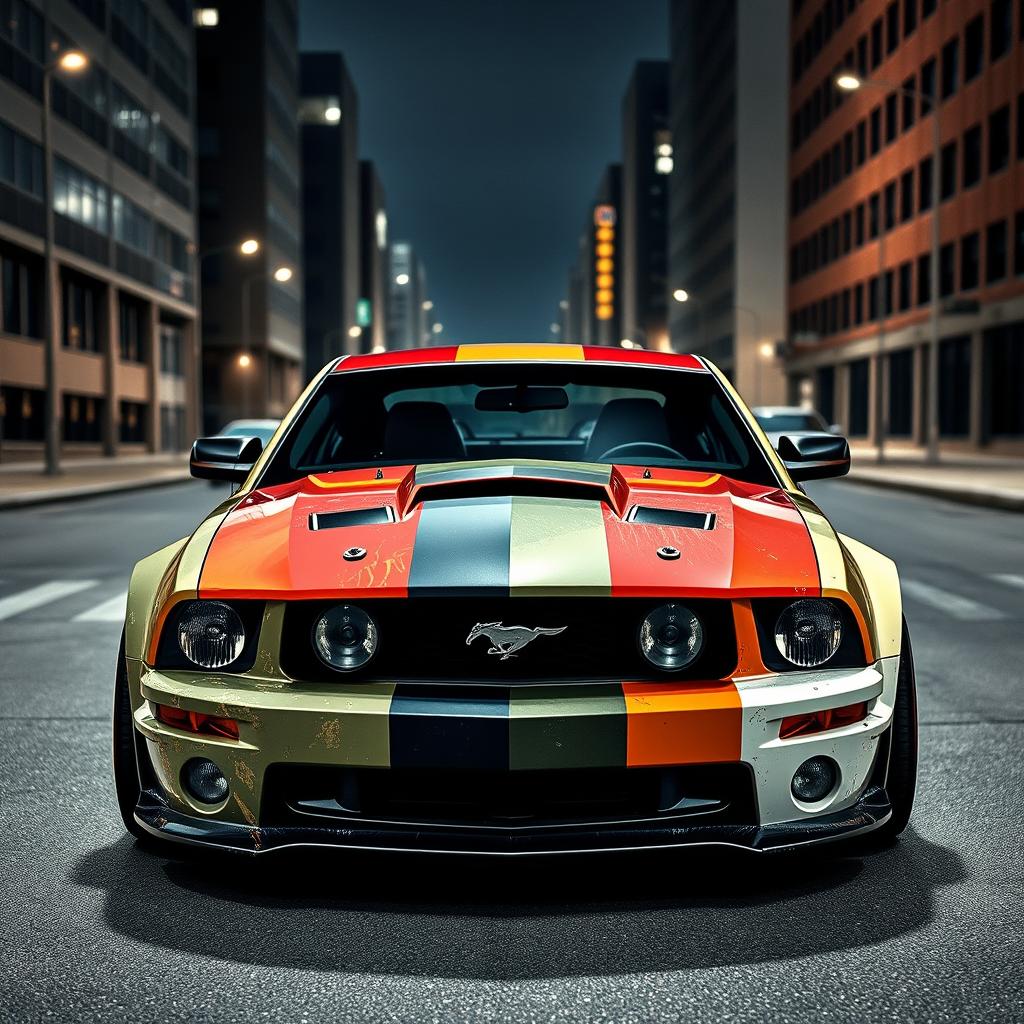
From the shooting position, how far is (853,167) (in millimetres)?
61656

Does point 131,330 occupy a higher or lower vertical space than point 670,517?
higher

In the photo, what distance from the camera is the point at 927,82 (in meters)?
50.9

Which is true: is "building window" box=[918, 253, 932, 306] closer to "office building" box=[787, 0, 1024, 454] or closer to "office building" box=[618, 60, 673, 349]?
"office building" box=[787, 0, 1024, 454]

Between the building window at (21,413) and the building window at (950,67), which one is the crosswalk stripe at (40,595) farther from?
the building window at (950,67)

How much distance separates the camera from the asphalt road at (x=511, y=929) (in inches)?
122

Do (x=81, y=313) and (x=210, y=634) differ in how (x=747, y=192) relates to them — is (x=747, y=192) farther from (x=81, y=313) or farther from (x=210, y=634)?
(x=210, y=634)

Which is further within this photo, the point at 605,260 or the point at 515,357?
the point at 605,260

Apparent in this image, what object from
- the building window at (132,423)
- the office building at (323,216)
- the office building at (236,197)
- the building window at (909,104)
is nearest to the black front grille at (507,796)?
the building window at (132,423)

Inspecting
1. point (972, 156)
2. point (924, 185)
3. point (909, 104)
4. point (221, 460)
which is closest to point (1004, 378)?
point (972, 156)

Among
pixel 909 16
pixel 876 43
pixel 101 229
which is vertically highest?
pixel 876 43

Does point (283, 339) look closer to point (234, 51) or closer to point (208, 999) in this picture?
point (234, 51)

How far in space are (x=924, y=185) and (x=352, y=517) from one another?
51.5 meters

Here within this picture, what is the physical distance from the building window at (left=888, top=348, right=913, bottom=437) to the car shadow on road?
5160cm

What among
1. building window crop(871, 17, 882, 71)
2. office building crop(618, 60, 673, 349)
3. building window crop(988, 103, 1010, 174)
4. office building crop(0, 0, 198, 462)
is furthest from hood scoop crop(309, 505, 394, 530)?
office building crop(618, 60, 673, 349)
